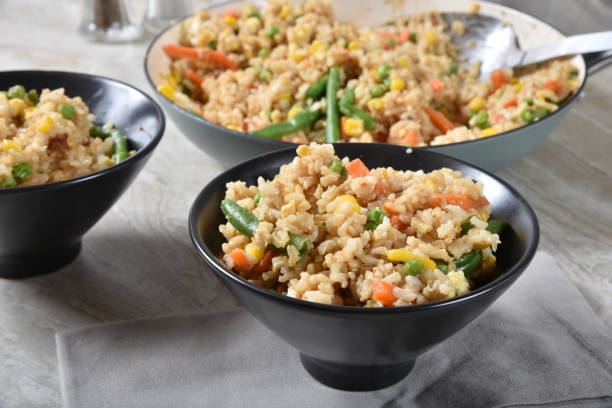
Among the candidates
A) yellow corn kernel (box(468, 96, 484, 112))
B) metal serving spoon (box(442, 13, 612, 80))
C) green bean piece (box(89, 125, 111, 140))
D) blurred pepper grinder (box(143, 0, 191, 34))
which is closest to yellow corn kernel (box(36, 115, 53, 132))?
green bean piece (box(89, 125, 111, 140))

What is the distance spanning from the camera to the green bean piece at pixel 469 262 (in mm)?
1421

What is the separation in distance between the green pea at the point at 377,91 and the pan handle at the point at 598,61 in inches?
30.5

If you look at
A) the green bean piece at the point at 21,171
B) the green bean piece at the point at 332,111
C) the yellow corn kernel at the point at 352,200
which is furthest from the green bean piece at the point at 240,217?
the green bean piece at the point at 332,111

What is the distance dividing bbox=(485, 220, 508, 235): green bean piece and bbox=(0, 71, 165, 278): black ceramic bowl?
2.85 feet

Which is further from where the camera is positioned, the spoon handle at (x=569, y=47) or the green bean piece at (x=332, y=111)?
the spoon handle at (x=569, y=47)

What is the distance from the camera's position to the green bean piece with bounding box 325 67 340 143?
227cm

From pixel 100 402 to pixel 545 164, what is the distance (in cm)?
179

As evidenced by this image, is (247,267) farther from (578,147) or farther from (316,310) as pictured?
(578,147)

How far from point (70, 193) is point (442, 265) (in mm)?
883

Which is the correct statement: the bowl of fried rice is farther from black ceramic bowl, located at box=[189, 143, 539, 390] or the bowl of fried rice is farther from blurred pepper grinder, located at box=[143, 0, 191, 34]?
blurred pepper grinder, located at box=[143, 0, 191, 34]

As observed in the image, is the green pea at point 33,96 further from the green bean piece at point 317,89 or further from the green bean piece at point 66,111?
the green bean piece at point 317,89

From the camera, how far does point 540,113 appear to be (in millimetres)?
2295

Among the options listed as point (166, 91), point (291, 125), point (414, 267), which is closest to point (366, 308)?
point (414, 267)

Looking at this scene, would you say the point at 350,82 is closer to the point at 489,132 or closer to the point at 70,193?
the point at 489,132
